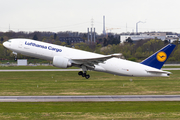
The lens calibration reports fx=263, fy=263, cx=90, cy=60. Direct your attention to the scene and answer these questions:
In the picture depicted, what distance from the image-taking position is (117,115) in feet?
89.7

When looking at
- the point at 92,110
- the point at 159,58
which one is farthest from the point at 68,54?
the point at 92,110

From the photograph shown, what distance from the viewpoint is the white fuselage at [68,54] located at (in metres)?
43.8

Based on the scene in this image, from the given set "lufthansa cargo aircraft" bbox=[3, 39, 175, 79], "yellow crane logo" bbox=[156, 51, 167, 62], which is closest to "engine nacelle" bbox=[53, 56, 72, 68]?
"lufthansa cargo aircraft" bbox=[3, 39, 175, 79]

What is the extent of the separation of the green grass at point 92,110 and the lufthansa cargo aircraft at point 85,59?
39.8ft

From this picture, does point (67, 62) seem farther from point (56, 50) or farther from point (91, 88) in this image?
point (91, 88)

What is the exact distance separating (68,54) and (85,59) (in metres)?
3.27

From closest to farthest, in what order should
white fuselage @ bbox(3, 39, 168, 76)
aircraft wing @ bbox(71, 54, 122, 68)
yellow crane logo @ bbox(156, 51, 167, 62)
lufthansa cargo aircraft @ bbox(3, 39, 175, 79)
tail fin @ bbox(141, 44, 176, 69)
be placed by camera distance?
aircraft wing @ bbox(71, 54, 122, 68) < lufthansa cargo aircraft @ bbox(3, 39, 175, 79) < white fuselage @ bbox(3, 39, 168, 76) < tail fin @ bbox(141, 44, 176, 69) < yellow crane logo @ bbox(156, 51, 167, 62)

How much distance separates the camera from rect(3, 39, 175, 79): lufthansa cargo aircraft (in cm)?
4353

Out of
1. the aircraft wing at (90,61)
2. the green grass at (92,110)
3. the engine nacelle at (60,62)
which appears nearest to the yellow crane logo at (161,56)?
the aircraft wing at (90,61)

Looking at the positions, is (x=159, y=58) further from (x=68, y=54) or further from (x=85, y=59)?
(x=68, y=54)

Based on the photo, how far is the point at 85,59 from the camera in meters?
43.0

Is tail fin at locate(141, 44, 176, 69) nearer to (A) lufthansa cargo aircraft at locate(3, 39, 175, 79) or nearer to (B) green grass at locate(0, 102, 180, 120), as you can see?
(A) lufthansa cargo aircraft at locate(3, 39, 175, 79)

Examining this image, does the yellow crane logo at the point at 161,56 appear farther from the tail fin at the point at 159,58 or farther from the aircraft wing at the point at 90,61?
the aircraft wing at the point at 90,61

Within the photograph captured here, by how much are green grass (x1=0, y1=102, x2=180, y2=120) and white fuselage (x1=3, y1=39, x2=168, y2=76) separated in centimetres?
1327
